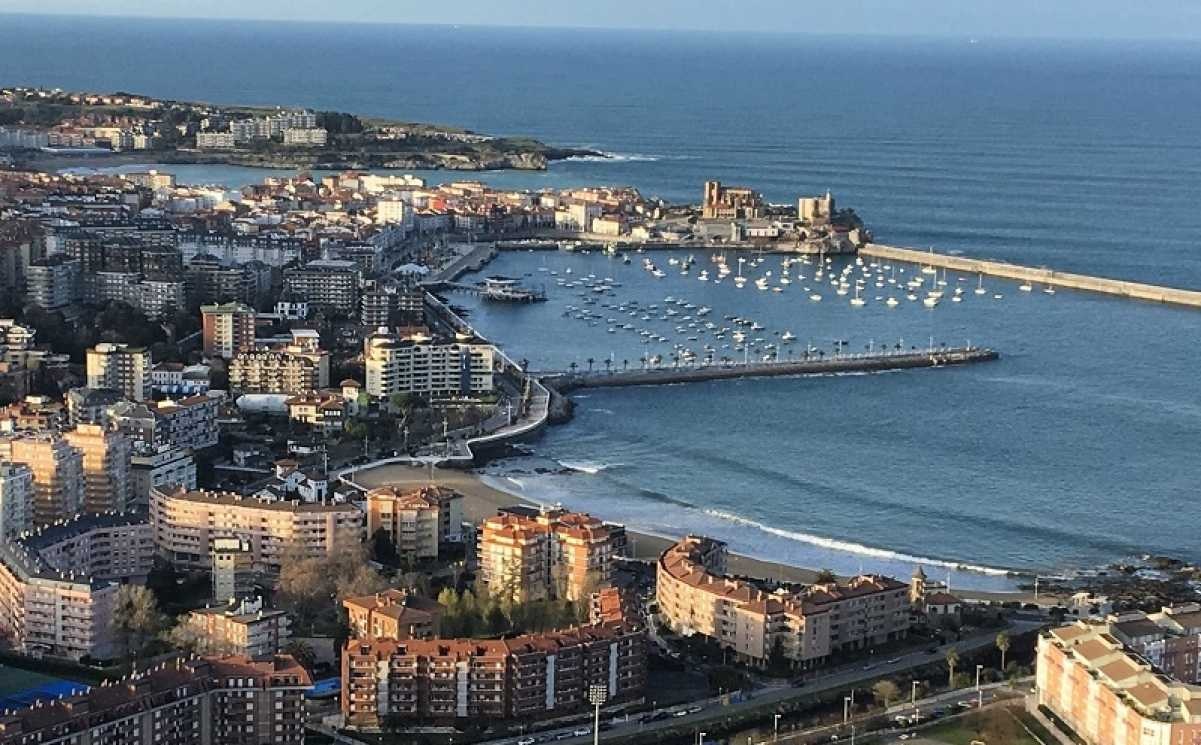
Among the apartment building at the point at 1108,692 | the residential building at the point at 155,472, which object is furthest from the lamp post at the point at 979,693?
the residential building at the point at 155,472

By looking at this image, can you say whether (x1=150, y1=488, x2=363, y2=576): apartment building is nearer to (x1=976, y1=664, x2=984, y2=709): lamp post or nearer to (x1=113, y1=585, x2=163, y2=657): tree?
(x1=113, y1=585, x2=163, y2=657): tree

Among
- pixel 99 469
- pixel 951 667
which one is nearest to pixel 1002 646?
pixel 951 667

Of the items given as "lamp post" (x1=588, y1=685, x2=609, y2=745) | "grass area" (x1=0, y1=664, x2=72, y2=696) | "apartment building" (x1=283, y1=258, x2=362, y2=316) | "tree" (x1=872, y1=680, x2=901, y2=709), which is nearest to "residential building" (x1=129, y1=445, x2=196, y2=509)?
"grass area" (x1=0, y1=664, x2=72, y2=696)

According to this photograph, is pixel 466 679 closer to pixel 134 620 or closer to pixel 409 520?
pixel 134 620

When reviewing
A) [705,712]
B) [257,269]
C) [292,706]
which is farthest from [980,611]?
[257,269]

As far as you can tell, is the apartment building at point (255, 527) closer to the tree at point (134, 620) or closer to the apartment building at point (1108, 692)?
the tree at point (134, 620)

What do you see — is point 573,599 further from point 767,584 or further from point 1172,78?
point 1172,78
